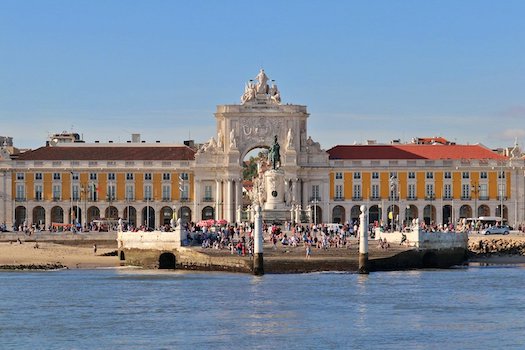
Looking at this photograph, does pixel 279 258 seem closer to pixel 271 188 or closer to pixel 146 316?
pixel 146 316

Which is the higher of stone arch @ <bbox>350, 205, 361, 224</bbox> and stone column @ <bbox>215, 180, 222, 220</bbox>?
stone column @ <bbox>215, 180, 222, 220</bbox>

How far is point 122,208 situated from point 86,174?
414 centimetres

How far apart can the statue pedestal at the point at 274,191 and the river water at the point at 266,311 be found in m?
27.5

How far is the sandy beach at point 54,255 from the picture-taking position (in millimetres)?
99688

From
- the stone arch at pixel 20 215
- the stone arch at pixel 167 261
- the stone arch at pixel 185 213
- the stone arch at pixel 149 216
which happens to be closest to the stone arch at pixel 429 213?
the stone arch at pixel 185 213

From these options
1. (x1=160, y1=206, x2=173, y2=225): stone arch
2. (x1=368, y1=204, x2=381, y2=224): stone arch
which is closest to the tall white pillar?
(x1=160, y1=206, x2=173, y2=225): stone arch

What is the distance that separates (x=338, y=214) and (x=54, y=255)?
48.4 meters

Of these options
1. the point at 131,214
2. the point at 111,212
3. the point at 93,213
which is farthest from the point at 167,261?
the point at 93,213

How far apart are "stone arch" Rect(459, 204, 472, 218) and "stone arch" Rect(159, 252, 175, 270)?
189 feet

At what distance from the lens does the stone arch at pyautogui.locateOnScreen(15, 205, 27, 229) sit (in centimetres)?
14712

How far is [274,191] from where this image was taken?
114 meters

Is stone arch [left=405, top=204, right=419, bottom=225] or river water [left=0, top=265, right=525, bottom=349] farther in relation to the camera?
stone arch [left=405, top=204, right=419, bottom=225]

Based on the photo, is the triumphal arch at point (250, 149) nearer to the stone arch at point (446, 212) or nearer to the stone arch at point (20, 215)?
the stone arch at point (446, 212)

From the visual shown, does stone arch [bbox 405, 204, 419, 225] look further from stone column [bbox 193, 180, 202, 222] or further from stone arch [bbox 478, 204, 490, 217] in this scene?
stone column [bbox 193, 180, 202, 222]
